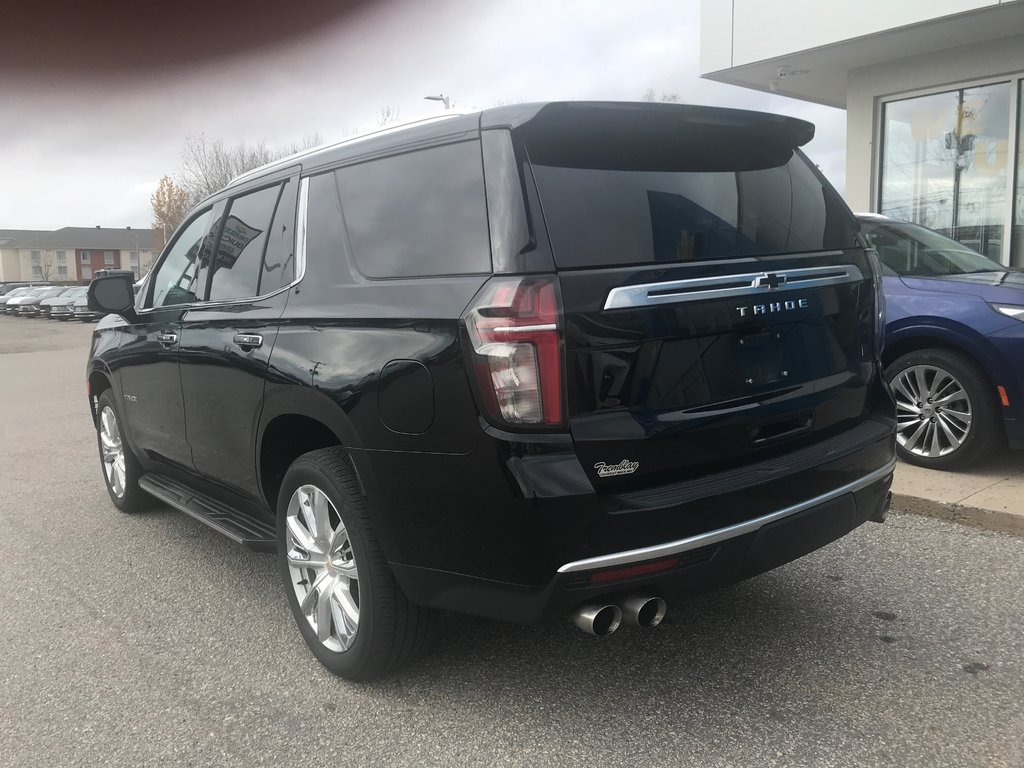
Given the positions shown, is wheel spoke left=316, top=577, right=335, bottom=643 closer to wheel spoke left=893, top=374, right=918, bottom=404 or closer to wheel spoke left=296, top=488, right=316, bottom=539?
wheel spoke left=296, top=488, right=316, bottom=539

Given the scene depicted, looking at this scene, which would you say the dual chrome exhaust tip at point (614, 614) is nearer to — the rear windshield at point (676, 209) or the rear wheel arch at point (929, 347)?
the rear windshield at point (676, 209)

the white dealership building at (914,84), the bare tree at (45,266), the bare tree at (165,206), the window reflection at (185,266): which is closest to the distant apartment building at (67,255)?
the bare tree at (45,266)

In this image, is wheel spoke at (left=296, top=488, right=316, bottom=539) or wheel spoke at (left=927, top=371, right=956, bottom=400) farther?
wheel spoke at (left=927, top=371, right=956, bottom=400)

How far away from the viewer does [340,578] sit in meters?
3.15

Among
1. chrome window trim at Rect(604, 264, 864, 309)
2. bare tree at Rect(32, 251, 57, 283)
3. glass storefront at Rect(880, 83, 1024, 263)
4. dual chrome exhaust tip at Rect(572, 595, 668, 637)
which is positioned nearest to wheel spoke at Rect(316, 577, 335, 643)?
dual chrome exhaust tip at Rect(572, 595, 668, 637)

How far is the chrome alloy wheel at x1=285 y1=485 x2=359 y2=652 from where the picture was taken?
10.2ft

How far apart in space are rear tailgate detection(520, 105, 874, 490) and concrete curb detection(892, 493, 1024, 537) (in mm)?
1953

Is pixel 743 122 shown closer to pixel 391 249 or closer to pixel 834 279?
pixel 834 279

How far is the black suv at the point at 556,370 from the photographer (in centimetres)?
245

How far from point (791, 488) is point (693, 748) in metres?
0.86

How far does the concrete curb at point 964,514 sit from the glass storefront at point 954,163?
682cm

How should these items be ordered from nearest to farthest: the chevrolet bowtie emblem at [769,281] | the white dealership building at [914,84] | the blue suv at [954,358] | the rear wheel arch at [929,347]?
the chevrolet bowtie emblem at [769,281]
the blue suv at [954,358]
the rear wheel arch at [929,347]
the white dealership building at [914,84]

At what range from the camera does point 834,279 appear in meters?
3.09

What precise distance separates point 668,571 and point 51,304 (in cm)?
5089
